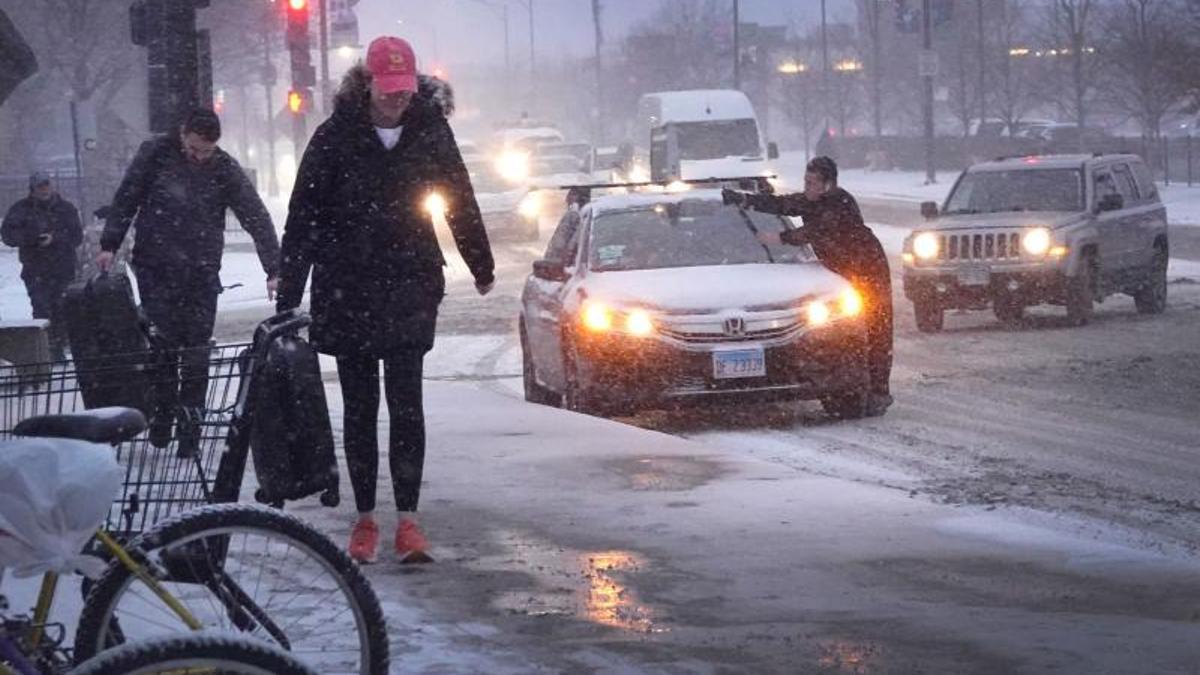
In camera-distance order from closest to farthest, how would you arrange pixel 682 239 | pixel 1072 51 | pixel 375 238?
pixel 375 238 → pixel 682 239 → pixel 1072 51

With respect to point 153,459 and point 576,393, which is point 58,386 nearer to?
point 153,459

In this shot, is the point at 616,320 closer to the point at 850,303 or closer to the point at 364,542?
the point at 850,303

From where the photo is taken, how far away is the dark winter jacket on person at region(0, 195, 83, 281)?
69.6 feet

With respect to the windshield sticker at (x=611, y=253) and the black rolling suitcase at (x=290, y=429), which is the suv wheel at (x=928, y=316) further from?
the black rolling suitcase at (x=290, y=429)

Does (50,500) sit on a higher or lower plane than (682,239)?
higher

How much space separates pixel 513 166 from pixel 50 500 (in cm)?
4749

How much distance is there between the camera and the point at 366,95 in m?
8.07

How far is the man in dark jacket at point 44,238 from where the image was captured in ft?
69.6

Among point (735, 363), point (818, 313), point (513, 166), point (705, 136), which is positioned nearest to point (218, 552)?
point (735, 363)

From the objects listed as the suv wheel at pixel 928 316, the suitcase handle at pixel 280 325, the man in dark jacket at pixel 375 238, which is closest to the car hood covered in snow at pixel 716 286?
the man in dark jacket at pixel 375 238

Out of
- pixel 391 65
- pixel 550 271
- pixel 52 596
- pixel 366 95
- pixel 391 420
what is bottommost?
pixel 550 271

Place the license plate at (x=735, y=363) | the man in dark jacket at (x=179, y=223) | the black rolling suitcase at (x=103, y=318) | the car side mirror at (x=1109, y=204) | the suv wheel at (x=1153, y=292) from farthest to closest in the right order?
the suv wheel at (x=1153, y=292) → the car side mirror at (x=1109, y=204) → the license plate at (x=735, y=363) → the man in dark jacket at (x=179, y=223) → the black rolling suitcase at (x=103, y=318)

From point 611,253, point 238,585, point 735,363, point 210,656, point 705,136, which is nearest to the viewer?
point 210,656

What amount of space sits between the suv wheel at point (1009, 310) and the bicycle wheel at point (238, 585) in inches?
639
